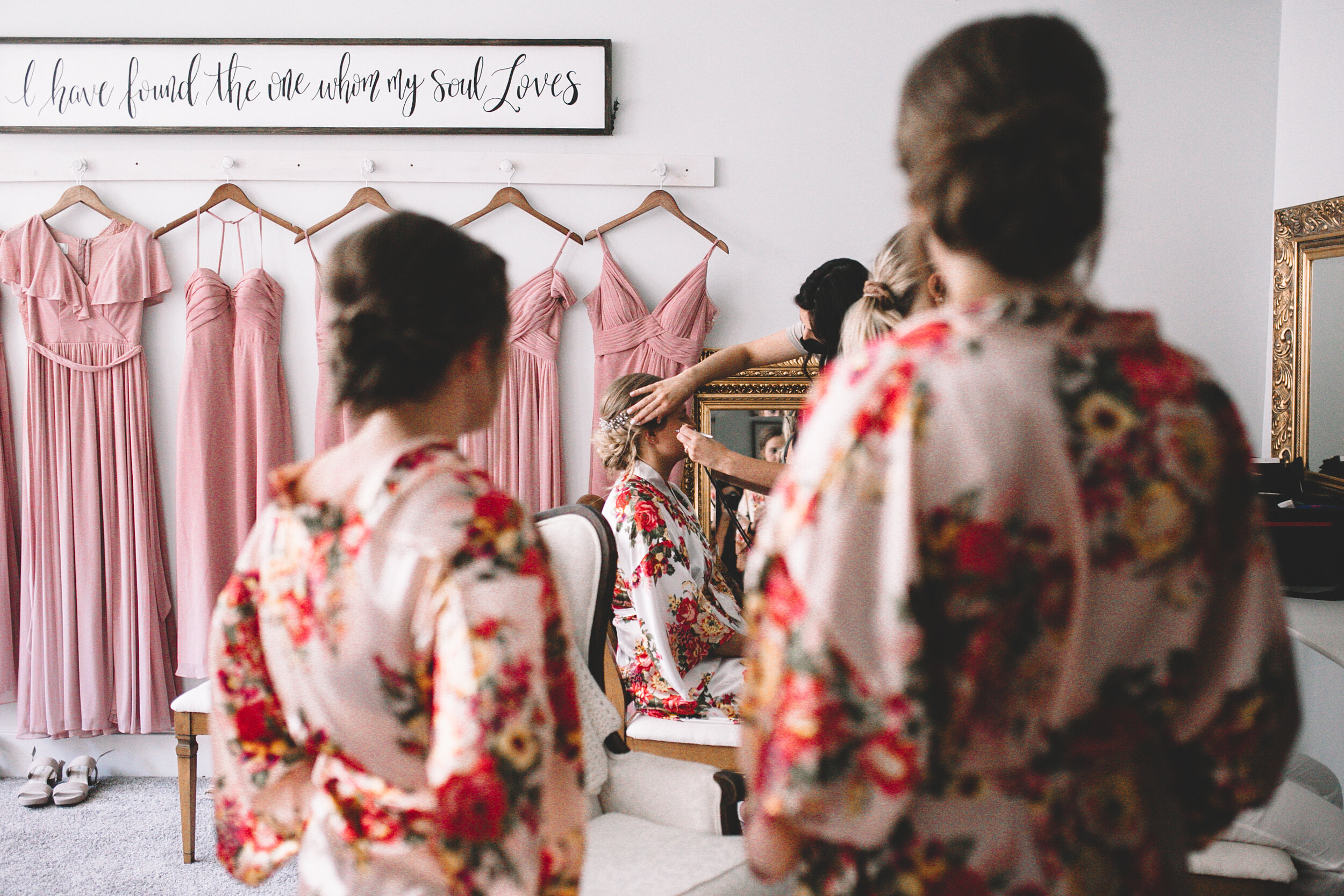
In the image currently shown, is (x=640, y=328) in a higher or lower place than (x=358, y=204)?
lower

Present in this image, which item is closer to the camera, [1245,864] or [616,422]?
[1245,864]

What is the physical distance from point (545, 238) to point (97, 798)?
243cm

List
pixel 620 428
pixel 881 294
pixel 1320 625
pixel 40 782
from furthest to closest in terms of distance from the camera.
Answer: pixel 40 782 < pixel 620 428 < pixel 1320 625 < pixel 881 294

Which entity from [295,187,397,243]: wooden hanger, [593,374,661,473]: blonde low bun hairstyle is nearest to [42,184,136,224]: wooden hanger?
[295,187,397,243]: wooden hanger

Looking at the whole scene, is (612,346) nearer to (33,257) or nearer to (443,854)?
(33,257)

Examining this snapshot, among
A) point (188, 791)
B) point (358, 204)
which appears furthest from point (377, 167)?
point (188, 791)

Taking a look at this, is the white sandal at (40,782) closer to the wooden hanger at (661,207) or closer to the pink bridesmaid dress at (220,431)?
the pink bridesmaid dress at (220,431)

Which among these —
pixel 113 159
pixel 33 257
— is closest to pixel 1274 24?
pixel 113 159

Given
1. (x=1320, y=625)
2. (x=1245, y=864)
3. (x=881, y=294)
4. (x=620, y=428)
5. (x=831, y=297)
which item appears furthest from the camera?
(x=620, y=428)

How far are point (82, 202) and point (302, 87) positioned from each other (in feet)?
2.85

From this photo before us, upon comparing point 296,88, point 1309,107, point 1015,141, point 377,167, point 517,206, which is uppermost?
point 296,88

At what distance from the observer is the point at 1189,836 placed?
740 mm

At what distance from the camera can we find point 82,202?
120 inches

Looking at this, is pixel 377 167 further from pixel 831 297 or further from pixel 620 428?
pixel 831 297
